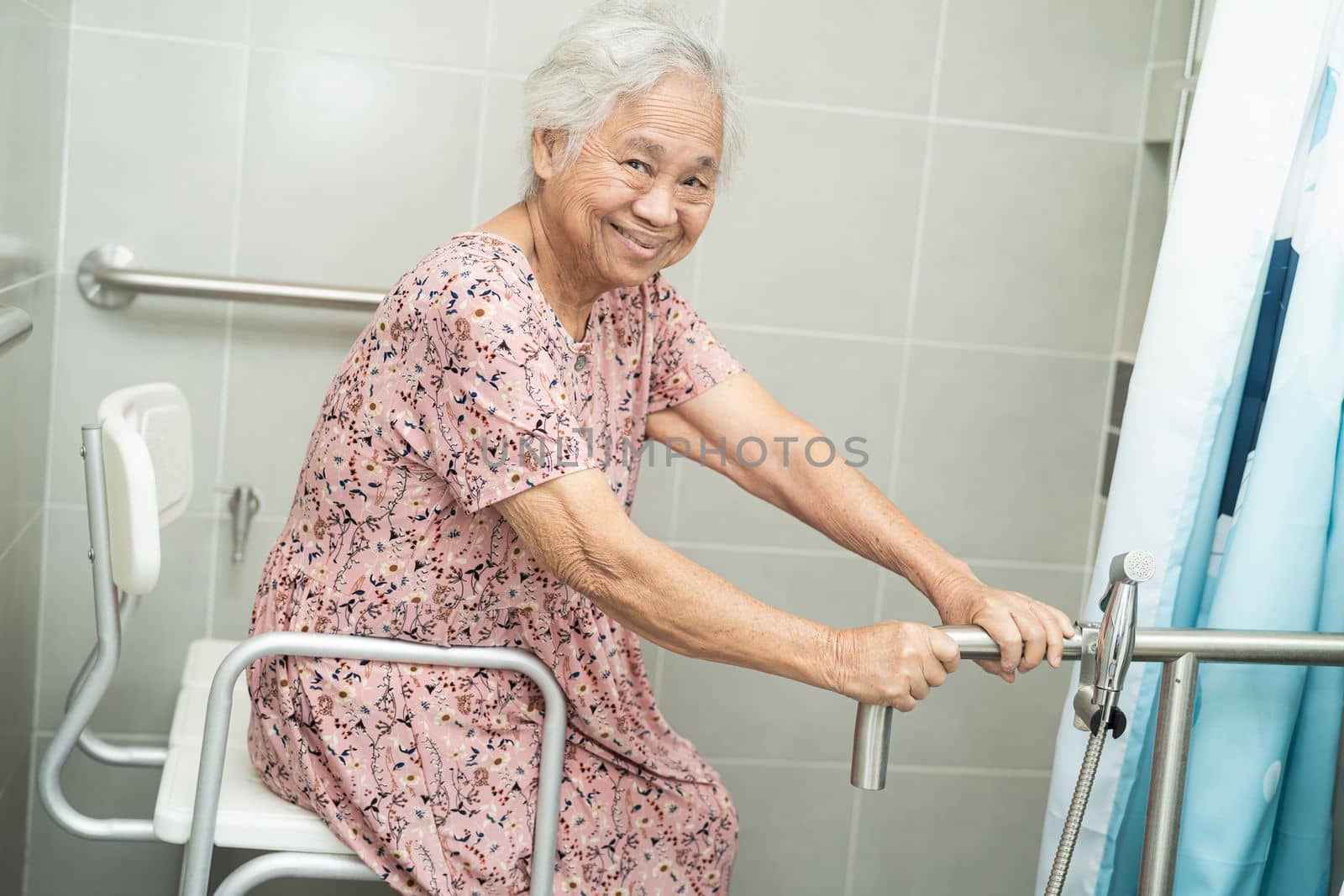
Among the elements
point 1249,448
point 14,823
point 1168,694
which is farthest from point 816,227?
point 14,823

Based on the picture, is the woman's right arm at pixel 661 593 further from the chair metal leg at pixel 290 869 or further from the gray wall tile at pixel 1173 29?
the gray wall tile at pixel 1173 29

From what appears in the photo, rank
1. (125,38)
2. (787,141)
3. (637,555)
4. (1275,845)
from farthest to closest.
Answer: (787,141) → (125,38) → (1275,845) → (637,555)

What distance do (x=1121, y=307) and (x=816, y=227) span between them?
496mm

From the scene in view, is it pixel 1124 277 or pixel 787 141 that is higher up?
pixel 787 141

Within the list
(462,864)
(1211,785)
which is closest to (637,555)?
(462,864)

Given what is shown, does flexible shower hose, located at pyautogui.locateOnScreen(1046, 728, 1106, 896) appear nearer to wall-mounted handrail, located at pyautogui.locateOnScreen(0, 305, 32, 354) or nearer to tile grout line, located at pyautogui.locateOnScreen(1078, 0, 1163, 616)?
tile grout line, located at pyautogui.locateOnScreen(1078, 0, 1163, 616)

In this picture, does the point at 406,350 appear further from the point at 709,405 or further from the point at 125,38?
the point at 125,38

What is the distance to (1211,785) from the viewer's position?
3.89 ft

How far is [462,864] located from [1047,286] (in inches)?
48.8

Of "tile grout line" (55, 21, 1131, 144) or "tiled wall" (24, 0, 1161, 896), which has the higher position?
"tile grout line" (55, 21, 1131, 144)

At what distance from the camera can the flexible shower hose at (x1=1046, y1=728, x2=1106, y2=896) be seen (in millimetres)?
952

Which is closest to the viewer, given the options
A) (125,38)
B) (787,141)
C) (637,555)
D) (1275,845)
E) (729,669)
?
(637,555)

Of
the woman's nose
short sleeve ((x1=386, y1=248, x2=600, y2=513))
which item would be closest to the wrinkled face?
the woman's nose

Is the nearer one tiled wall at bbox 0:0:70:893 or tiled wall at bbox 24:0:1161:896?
tiled wall at bbox 0:0:70:893
